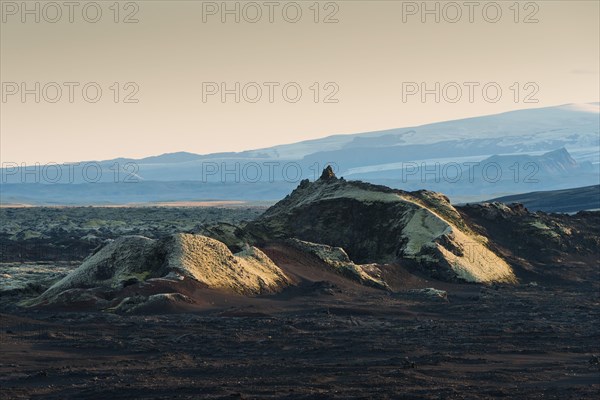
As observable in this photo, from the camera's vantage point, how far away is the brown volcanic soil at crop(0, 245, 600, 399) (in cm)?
2500

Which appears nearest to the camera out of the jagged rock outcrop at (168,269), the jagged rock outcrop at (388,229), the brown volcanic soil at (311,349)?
the brown volcanic soil at (311,349)

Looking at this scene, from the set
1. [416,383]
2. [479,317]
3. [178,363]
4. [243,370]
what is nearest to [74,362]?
[178,363]

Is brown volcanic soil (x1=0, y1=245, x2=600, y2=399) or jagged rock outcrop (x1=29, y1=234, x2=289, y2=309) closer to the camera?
brown volcanic soil (x1=0, y1=245, x2=600, y2=399)

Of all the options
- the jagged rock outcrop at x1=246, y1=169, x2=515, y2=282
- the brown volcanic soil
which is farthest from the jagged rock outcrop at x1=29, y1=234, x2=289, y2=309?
the jagged rock outcrop at x1=246, y1=169, x2=515, y2=282

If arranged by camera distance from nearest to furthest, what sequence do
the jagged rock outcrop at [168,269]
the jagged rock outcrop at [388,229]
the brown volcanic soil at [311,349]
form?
the brown volcanic soil at [311,349] < the jagged rock outcrop at [168,269] < the jagged rock outcrop at [388,229]

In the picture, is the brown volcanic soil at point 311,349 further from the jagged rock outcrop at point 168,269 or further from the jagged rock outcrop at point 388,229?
the jagged rock outcrop at point 388,229

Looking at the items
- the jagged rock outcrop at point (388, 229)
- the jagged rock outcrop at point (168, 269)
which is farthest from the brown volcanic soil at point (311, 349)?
the jagged rock outcrop at point (388, 229)

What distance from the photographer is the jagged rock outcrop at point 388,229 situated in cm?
5659

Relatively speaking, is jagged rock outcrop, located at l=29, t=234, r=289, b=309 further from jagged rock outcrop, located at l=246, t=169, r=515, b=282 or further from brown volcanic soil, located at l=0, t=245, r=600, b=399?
jagged rock outcrop, located at l=246, t=169, r=515, b=282

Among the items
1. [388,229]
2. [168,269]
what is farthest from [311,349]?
[388,229]

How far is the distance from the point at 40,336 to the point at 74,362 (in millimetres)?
4574

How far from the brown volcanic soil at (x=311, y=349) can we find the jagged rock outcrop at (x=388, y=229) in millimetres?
9431

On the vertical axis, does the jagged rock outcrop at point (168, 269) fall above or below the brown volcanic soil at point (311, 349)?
above

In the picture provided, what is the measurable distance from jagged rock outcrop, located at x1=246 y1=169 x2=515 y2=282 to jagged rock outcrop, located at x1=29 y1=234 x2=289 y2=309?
31.2 ft
